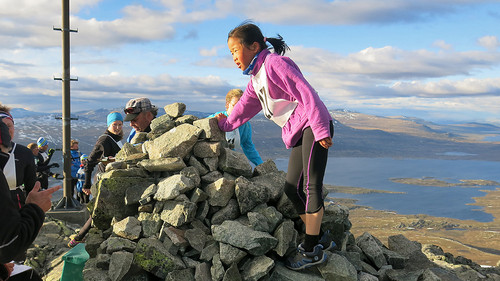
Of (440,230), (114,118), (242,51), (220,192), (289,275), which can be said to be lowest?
(440,230)

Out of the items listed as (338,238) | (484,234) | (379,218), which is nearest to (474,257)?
(484,234)

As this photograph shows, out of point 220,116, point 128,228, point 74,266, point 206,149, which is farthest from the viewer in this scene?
point 220,116

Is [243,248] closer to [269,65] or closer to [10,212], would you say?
[269,65]

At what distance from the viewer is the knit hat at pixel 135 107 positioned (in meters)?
7.68

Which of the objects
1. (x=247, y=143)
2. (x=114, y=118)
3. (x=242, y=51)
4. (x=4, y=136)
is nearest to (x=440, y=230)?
(x=247, y=143)

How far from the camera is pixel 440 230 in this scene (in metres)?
159

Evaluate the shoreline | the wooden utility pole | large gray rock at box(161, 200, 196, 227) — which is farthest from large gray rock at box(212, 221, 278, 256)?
the shoreline

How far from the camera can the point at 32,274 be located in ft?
13.1

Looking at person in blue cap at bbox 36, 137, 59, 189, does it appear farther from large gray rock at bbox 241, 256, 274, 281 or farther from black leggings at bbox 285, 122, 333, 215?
black leggings at bbox 285, 122, 333, 215

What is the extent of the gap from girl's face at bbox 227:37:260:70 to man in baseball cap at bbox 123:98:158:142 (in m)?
3.01

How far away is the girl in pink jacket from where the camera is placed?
505cm

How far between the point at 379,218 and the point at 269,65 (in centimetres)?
18002

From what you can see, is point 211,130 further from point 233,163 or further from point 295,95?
point 295,95

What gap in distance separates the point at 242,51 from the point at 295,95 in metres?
0.97
